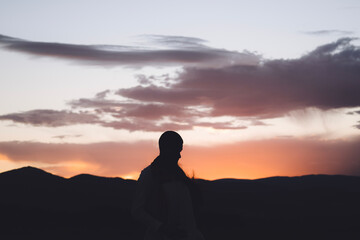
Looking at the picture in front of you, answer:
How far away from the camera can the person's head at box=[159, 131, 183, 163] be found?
13.3 feet

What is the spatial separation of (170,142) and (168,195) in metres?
0.44

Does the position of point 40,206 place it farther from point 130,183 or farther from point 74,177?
point 130,183

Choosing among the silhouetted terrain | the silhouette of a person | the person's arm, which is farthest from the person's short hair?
the silhouetted terrain

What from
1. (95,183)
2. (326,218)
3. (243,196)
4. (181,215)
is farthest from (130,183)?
(181,215)

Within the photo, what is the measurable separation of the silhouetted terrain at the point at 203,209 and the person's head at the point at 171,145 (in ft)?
53.9

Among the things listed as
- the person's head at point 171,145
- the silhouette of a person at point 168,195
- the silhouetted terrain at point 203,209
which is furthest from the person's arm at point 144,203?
the silhouetted terrain at point 203,209

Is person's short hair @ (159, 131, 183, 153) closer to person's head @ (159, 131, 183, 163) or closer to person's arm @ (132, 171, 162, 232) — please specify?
person's head @ (159, 131, 183, 163)

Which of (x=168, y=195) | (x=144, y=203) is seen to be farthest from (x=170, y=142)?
(x=144, y=203)

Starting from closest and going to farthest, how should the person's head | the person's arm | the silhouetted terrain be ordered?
the person's arm
the person's head
the silhouetted terrain

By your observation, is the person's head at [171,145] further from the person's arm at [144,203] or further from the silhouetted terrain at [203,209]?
the silhouetted terrain at [203,209]

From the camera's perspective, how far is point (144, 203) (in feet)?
13.2

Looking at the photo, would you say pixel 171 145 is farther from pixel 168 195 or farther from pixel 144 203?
pixel 144 203

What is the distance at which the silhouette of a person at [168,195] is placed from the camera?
3993mm

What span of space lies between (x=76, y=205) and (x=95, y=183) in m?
6.98
